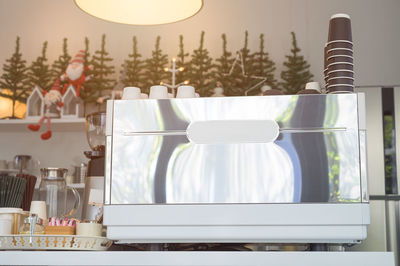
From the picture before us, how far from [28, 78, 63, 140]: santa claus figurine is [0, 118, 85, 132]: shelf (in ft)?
0.10

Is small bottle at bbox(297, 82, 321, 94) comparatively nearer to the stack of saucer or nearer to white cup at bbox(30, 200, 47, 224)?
the stack of saucer

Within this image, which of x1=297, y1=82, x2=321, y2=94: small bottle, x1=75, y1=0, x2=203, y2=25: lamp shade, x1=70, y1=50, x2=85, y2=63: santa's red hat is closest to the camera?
x1=297, y1=82, x2=321, y2=94: small bottle

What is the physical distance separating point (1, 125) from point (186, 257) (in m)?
2.75

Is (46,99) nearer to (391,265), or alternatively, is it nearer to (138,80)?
(138,80)

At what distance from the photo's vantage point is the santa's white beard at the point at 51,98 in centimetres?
314

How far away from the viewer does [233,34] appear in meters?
3.50

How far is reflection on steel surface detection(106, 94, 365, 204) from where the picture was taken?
32.7 inches

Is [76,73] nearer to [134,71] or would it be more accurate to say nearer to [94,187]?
[134,71]

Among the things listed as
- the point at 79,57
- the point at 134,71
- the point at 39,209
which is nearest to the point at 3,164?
the point at 79,57

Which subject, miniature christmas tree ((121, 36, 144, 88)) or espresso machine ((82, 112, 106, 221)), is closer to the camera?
espresso machine ((82, 112, 106, 221))

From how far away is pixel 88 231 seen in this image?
0.96 m

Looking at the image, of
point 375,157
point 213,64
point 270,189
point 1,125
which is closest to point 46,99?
point 1,125

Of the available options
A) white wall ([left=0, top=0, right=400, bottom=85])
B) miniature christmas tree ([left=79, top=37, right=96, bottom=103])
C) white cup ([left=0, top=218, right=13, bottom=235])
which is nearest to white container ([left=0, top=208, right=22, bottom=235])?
white cup ([left=0, top=218, right=13, bottom=235])

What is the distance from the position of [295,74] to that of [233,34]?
0.52 meters
